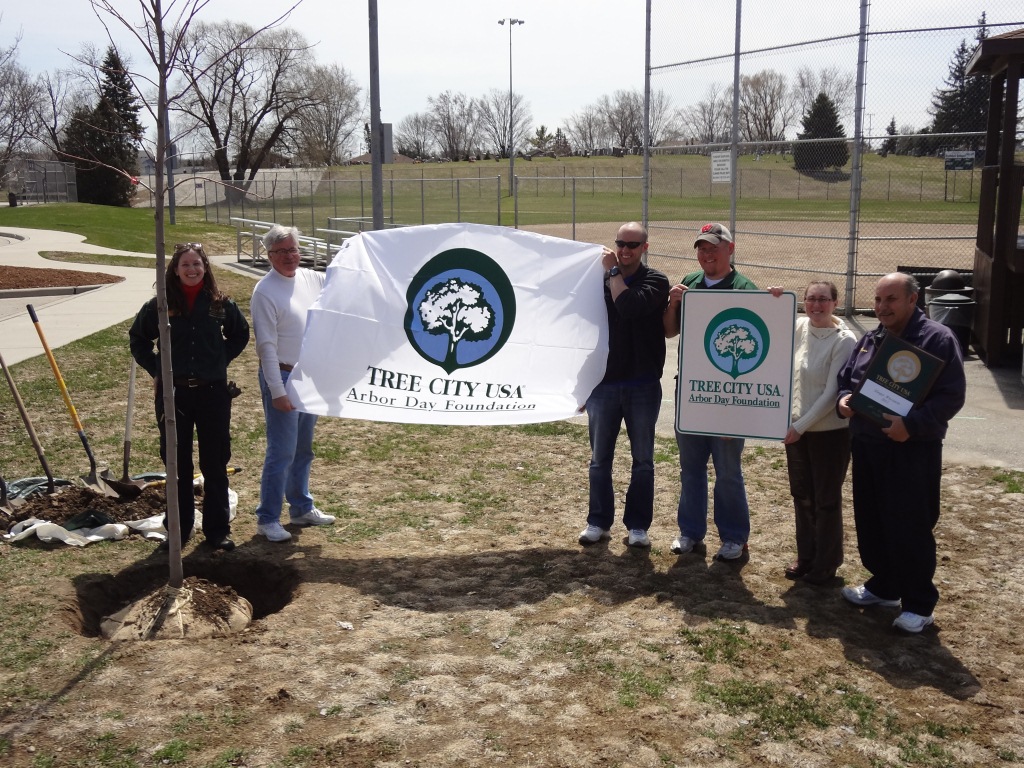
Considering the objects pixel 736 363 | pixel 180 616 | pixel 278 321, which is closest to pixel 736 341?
pixel 736 363

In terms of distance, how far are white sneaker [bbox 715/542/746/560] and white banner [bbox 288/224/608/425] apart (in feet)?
4.11

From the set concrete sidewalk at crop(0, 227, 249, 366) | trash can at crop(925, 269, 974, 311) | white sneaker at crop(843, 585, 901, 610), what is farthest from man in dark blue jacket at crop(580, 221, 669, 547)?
trash can at crop(925, 269, 974, 311)

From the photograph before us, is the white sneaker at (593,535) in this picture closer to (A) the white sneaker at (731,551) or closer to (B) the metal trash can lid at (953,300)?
(A) the white sneaker at (731,551)

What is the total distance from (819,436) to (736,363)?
0.62 metres

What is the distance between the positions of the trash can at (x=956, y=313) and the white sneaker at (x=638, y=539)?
26.8 feet

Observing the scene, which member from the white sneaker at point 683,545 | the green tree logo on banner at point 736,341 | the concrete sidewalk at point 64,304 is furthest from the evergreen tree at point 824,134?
the concrete sidewalk at point 64,304

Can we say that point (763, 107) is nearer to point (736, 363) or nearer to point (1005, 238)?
point (1005, 238)

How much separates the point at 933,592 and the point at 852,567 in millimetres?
905

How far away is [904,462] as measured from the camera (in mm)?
4945

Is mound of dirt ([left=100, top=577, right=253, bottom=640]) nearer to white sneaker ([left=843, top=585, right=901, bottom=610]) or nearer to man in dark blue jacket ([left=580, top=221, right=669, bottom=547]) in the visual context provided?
man in dark blue jacket ([left=580, top=221, right=669, bottom=547])

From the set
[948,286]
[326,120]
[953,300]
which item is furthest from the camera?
[326,120]

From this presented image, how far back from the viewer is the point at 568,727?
13.4 feet

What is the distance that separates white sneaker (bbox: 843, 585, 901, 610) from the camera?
531 cm

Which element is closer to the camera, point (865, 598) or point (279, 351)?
point (865, 598)
